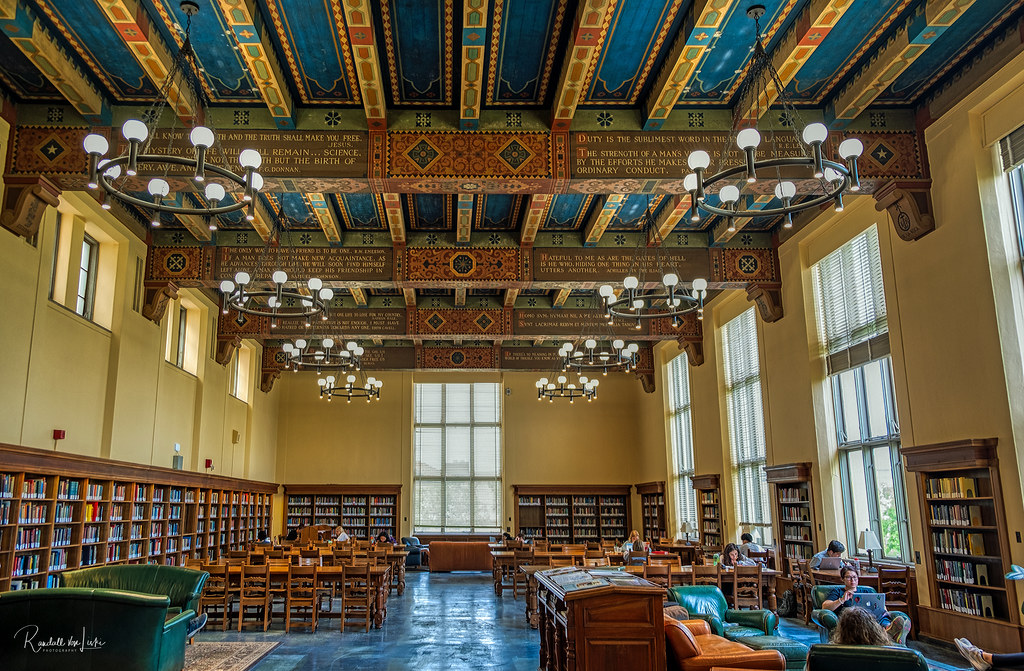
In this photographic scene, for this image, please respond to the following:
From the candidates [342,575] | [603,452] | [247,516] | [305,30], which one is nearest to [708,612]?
[342,575]

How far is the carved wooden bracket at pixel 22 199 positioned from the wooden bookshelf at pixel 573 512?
14554mm

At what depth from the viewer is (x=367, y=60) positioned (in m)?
7.20

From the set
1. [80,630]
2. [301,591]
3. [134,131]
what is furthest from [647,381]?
[134,131]

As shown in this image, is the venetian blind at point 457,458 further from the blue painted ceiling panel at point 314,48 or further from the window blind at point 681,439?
the blue painted ceiling panel at point 314,48

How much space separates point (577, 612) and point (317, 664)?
11.1 feet

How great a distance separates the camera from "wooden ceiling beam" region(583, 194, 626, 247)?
1064 centimetres

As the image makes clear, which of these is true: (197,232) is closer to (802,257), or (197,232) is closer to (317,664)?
(317,664)

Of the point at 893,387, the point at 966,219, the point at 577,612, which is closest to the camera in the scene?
the point at 577,612

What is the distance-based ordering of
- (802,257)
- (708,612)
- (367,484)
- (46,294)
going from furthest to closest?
(367,484) → (802,257) → (46,294) → (708,612)

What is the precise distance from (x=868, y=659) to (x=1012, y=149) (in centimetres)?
585

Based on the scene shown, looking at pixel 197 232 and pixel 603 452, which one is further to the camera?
pixel 603 452

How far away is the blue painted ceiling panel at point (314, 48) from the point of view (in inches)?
270

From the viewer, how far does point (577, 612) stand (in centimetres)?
505

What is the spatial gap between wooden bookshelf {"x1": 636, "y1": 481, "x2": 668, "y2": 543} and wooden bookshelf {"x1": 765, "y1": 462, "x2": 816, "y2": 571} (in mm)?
6567
